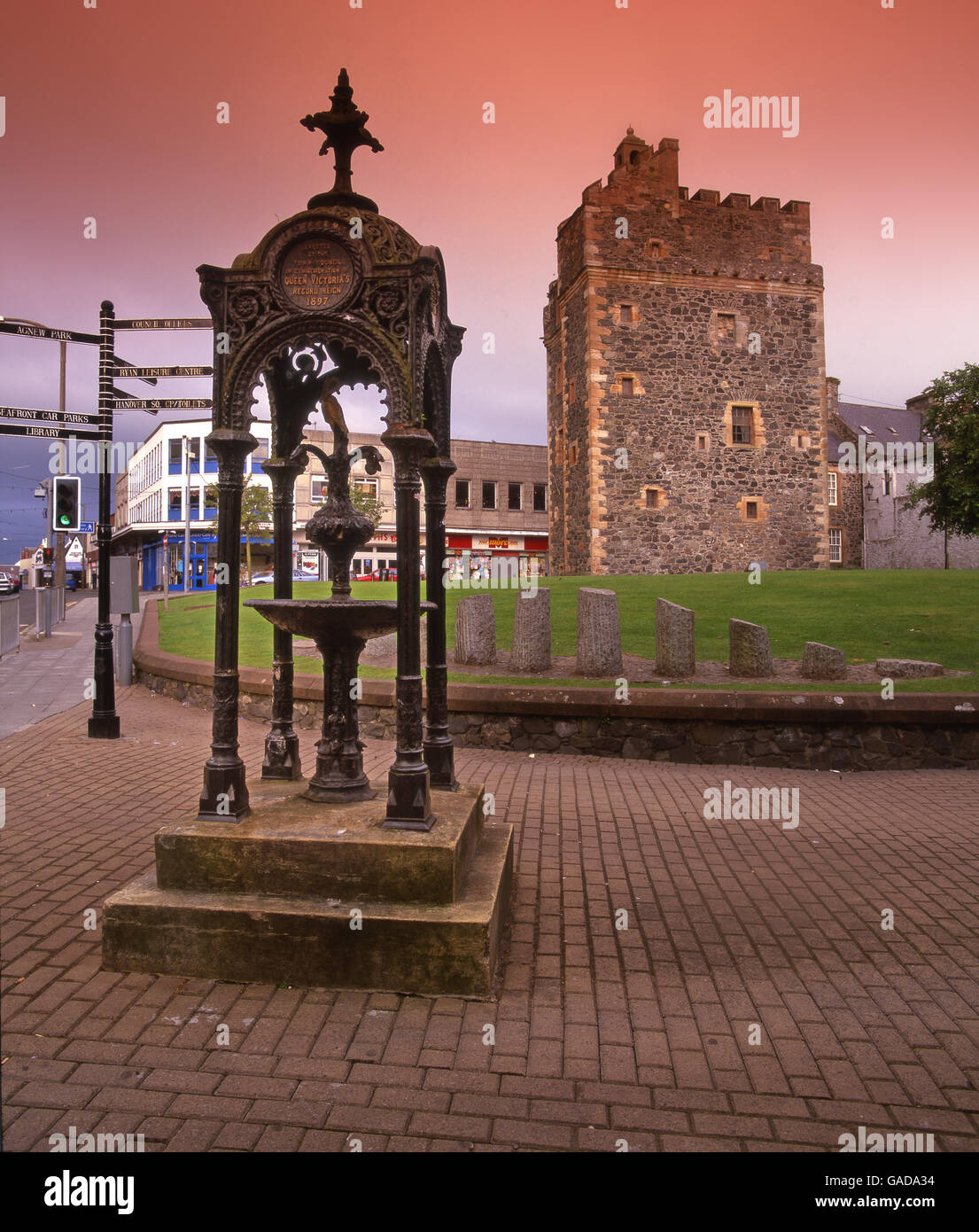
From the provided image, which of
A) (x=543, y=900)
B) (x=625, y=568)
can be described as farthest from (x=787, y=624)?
(x=625, y=568)

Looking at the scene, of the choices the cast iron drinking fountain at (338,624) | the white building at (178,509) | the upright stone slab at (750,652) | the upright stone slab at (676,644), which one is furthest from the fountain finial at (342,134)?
the white building at (178,509)

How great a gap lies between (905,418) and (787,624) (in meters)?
49.4

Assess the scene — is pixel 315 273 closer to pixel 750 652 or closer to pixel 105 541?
pixel 105 541

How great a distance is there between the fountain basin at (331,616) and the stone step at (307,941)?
1344 mm

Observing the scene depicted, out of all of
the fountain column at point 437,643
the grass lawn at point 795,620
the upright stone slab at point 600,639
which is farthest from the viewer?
the grass lawn at point 795,620

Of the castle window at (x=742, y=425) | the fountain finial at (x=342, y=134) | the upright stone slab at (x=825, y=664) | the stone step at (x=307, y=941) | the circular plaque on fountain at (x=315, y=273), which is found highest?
the castle window at (x=742, y=425)

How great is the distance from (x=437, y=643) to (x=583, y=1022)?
8.34 ft

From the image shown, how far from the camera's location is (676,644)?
972 cm

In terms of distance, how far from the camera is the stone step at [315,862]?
3.68m

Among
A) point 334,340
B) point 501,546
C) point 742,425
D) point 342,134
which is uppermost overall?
point 742,425

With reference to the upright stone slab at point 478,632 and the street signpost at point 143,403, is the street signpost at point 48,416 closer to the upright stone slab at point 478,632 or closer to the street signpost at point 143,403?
the street signpost at point 143,403

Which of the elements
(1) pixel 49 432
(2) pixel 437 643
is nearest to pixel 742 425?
(1) pixel 49 432

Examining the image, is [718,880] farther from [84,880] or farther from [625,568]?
[625,568]

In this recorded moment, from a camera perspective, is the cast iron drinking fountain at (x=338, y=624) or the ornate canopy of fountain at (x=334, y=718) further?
the cast iron drinking fountain at (x=338, y=624)
